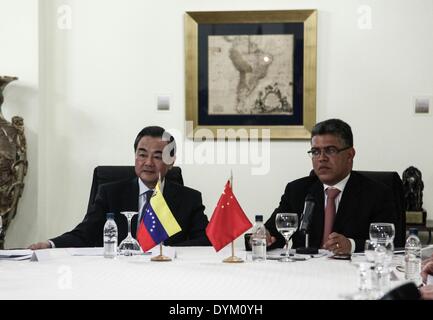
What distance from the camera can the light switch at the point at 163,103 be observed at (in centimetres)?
553

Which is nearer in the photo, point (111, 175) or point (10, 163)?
point (111, 175)

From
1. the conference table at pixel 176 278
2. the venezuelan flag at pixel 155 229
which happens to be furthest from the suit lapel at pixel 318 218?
Result: the venezuelan flag at pixel 155 229

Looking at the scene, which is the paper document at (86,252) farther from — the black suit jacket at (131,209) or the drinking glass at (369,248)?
the drinking glass at (369,248)

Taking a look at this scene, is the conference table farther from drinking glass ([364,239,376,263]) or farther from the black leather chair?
the black leather chair

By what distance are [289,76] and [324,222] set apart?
6.45 feet

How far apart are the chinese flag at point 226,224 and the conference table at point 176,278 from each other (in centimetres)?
8

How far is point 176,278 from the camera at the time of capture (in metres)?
2.66

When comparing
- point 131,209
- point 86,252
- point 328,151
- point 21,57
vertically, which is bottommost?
point 86,252

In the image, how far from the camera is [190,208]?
3.84m

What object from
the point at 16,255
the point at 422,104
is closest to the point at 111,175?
the point at 16,255

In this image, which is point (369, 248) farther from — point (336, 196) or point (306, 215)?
point (336, 196)

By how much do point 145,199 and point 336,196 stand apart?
0.97 m

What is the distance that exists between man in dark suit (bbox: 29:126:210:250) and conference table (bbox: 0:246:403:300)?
0.54 meters

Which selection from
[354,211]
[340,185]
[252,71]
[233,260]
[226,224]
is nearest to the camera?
[233,260]
